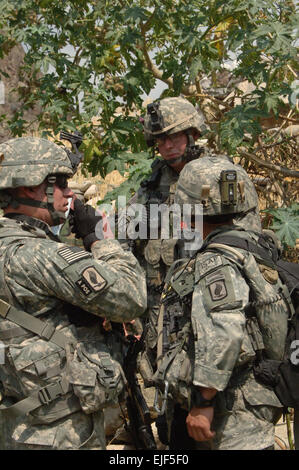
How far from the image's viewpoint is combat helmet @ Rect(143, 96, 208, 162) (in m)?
3.91

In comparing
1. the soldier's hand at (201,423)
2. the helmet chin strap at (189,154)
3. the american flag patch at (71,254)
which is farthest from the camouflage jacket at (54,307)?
the helmet chin strap at (189,154)

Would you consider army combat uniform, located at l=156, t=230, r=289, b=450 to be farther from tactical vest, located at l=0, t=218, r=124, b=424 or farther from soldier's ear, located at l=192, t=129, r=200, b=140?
soldier's ear, located at l=192, t=129, r=200, b=140

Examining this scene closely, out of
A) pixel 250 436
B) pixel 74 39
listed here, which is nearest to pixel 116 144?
pixel 74 39

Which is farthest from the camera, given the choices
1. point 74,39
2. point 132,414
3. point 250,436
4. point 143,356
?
point 74,39

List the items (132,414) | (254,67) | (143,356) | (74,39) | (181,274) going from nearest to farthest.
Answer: (181,274)
(132,414)
(143,356)
(254,67)
(74,39)

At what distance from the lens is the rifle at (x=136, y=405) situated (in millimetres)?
3023

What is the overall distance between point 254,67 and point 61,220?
7.96 ft

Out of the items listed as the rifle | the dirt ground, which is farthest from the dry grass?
the rifle

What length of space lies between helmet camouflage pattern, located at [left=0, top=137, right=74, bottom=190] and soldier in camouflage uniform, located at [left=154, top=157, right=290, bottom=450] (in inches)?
23.7

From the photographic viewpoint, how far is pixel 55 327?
2434 mm

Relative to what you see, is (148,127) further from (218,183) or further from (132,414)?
(132,414)

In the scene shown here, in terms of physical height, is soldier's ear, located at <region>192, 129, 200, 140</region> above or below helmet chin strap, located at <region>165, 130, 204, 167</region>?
above

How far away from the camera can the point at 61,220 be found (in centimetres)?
269

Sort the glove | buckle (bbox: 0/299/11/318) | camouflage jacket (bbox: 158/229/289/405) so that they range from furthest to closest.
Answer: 1. the glove
2. buckle (bbox: 0/299/11/318)
3. camouflage jacket (bbox: 158/229/289/405)
